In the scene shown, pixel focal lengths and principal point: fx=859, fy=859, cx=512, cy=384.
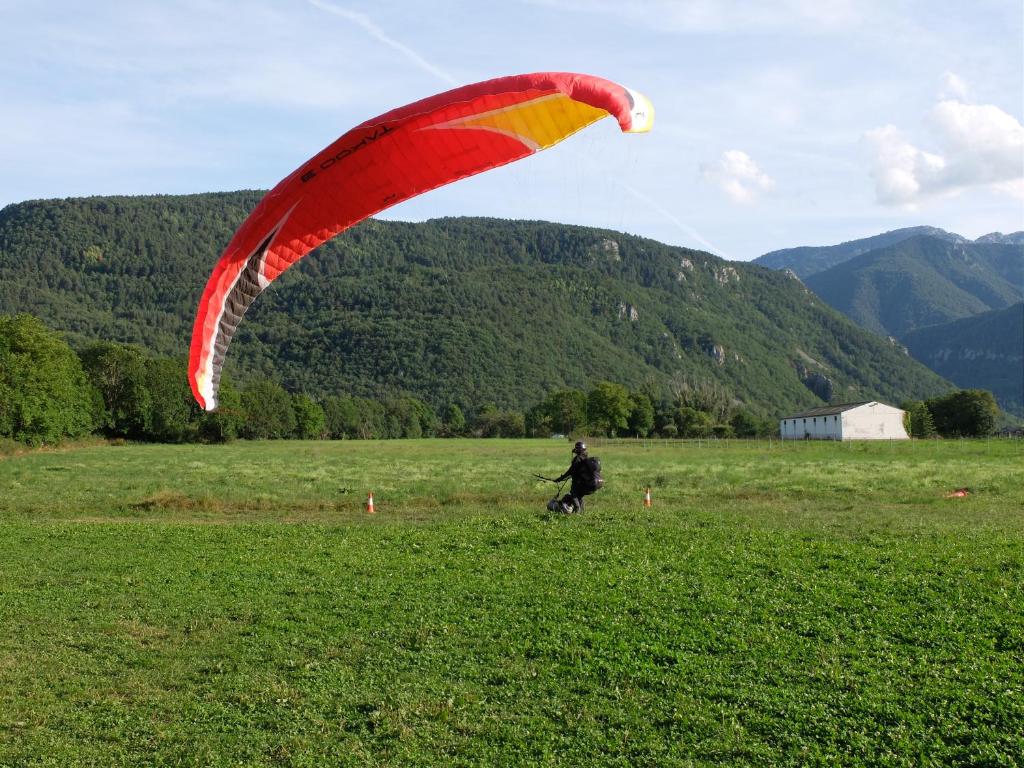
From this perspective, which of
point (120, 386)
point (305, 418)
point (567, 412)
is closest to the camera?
point (120, 386)

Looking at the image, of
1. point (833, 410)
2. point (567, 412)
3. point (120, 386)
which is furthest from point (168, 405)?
point (833, 410)

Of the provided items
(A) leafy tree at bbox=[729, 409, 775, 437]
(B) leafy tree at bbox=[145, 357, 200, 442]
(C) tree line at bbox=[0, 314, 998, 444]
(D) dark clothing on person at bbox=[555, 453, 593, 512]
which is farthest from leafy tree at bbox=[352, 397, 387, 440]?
(D) dark clothing on person at bbox=[555, 453, 593, 512]

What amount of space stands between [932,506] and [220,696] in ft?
60.2

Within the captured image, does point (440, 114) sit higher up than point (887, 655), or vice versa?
point (440, 114)

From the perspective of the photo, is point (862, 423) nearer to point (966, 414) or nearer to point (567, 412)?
point (966, 414)

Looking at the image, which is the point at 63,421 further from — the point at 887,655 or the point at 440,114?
the point at 887,655

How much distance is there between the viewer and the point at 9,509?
74.6ft

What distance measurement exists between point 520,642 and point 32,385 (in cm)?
6259

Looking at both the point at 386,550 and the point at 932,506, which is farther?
the point at 932,506

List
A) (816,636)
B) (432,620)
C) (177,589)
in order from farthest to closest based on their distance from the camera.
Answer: (177,589) < (432,620) < (816,636)

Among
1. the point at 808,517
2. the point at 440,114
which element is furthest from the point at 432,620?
the point at 808,517

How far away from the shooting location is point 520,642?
29.2 ft

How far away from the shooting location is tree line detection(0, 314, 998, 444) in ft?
205

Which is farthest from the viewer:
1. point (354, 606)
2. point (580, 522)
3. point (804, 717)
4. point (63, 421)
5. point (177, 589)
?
point (63, 421)
